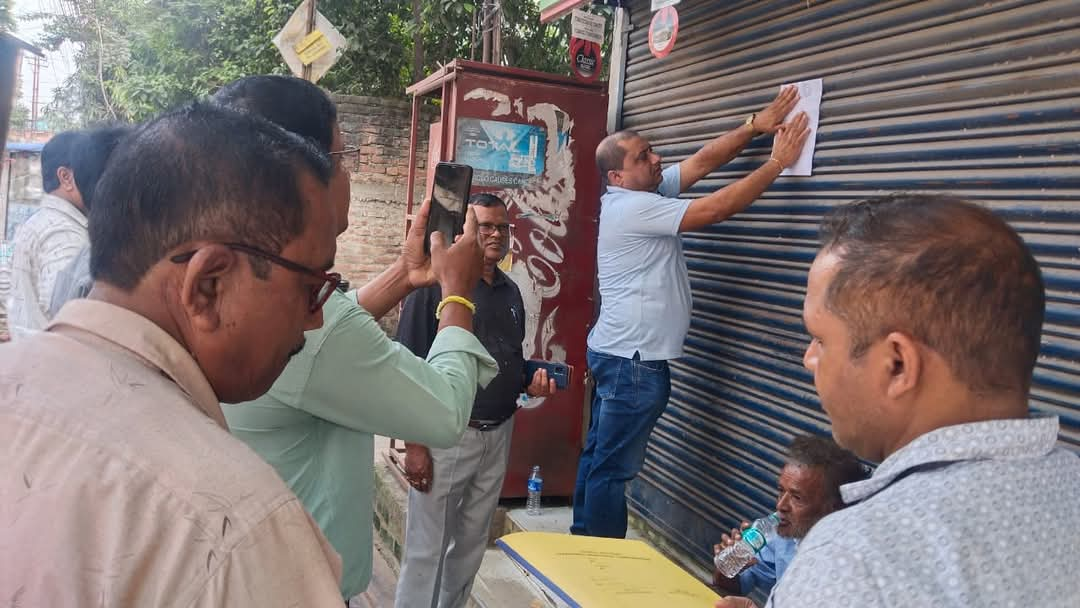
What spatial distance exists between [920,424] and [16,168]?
634 inches

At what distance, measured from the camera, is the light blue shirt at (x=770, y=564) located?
2756mm

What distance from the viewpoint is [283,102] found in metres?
1.88

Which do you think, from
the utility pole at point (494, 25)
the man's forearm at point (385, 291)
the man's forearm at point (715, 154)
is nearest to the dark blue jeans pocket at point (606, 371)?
the man's forearm at point (715, 154)

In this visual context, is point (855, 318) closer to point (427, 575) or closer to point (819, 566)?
point (819, 566)

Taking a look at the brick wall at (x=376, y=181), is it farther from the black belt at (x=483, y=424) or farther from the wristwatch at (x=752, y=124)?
the wristwatch at (x=752, y=124)

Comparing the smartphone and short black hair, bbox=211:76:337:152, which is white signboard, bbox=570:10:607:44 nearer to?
the smartphone

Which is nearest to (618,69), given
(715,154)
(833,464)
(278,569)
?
(715,154)

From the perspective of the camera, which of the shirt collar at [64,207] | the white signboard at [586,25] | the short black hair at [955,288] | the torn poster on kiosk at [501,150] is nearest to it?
the short black hair at [955,288]

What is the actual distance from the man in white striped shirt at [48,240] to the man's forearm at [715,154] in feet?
8.99

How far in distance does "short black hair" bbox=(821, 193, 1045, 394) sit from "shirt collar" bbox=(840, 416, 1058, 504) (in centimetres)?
6

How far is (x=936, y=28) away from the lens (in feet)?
9.43

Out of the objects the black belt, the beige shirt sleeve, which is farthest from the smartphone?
the beige shirt sleeve

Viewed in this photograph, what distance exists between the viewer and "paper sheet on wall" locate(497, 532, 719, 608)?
180 cm

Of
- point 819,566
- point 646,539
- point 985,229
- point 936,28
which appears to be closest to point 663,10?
point 936,28
